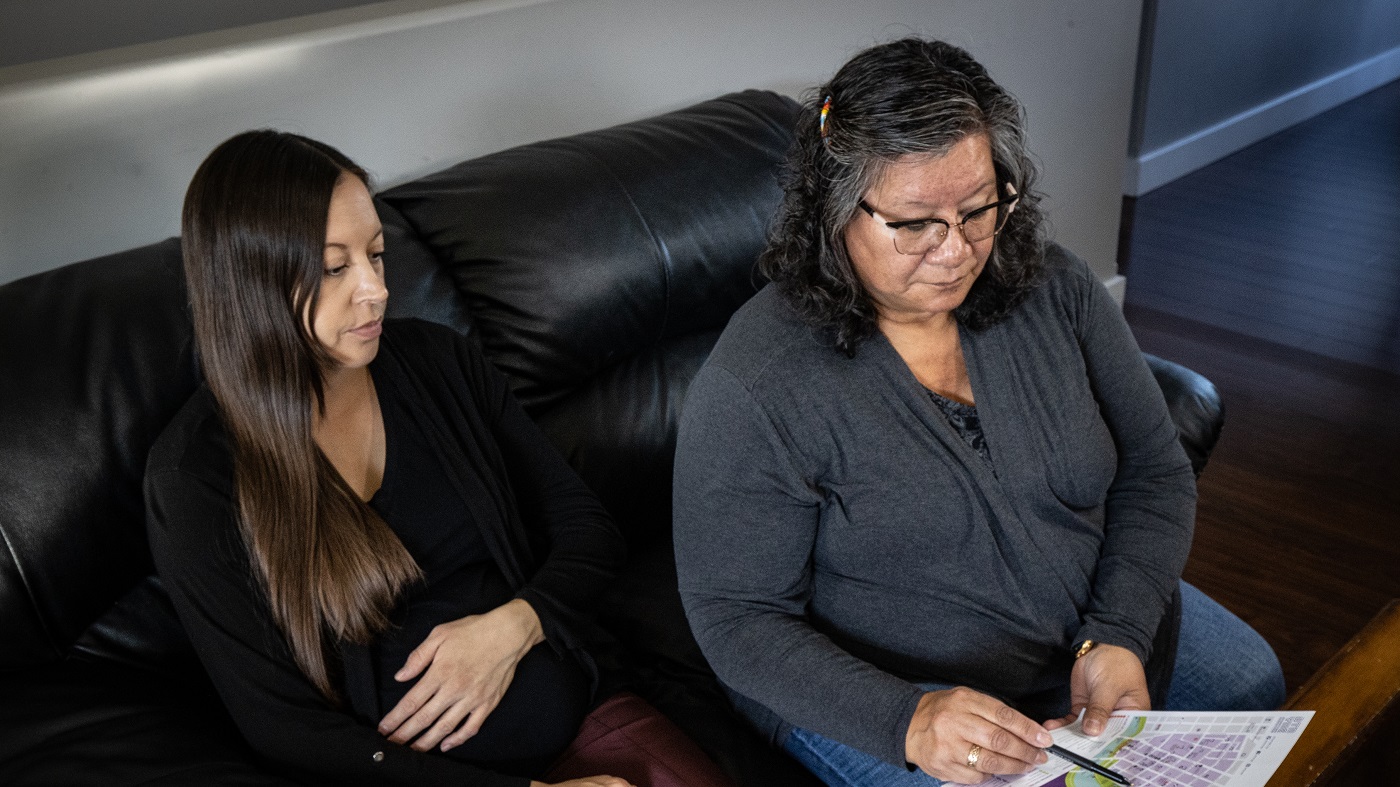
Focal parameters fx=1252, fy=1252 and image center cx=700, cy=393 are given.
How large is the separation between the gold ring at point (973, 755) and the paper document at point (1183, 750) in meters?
0.02

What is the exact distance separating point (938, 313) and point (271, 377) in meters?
0.70

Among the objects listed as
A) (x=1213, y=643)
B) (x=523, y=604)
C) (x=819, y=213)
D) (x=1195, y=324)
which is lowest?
(x=1195, y=324)

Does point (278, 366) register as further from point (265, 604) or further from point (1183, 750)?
point (1183, 750)

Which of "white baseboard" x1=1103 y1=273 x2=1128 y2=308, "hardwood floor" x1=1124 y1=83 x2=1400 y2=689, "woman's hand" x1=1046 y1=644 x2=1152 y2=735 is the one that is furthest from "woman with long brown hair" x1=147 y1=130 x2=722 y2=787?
"white baseboard" x1=1103 y1=273 x2=1128 y2=308

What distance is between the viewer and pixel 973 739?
1146 millimetres

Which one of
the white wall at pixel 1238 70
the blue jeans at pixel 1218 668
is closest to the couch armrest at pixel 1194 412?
the blue jeans at pixel 1218 668

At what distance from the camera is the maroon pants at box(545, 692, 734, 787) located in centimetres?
135

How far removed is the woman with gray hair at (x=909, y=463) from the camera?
1246mm

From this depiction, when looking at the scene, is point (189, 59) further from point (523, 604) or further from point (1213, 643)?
point (1213, 643)

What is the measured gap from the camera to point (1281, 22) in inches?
188

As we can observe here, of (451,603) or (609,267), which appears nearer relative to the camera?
(451,603)

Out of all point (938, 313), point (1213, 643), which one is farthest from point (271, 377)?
point (1213, 643)

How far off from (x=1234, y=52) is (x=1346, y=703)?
3967mm

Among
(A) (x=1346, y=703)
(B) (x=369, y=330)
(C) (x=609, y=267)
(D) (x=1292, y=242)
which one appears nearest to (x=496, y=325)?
(C) (x=609, y=267)
